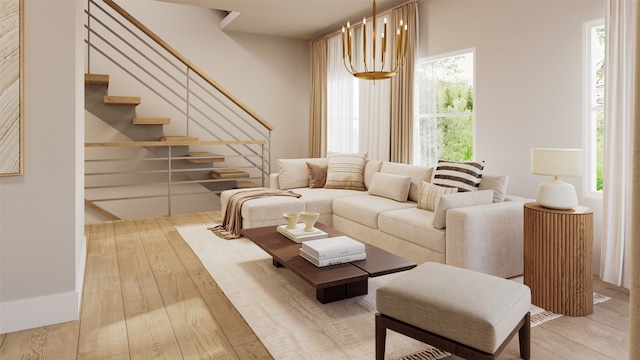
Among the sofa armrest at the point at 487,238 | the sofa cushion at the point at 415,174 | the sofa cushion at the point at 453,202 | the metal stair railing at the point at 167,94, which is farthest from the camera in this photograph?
the metal stair railing at the point at 167,94

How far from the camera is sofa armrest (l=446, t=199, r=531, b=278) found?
2.96 m

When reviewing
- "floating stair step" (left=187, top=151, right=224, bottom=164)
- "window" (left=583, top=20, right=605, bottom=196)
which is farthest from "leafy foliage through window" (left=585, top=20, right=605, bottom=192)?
"floating stair step" (left=187, top=151, right=224, bottom=164)

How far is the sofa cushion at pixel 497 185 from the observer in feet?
11.4

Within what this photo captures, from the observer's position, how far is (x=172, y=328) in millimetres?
2398

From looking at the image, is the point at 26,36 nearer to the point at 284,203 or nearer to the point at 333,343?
the point at 333,343

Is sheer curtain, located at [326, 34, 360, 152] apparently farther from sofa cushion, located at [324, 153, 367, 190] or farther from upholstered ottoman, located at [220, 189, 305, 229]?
upholstered ottoman, located at [220, 189, 305, 229]

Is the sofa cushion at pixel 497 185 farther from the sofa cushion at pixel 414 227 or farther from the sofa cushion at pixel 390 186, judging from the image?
the sofa cushion at pixel 390 186

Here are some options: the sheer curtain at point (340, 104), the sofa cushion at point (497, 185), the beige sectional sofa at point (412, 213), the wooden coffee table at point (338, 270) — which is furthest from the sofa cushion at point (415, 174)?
the sheer curtain at point (340, 104)

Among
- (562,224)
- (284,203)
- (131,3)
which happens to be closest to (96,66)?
(131,3)

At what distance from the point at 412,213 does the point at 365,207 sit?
561mm

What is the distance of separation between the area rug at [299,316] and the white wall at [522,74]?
4.51 ft

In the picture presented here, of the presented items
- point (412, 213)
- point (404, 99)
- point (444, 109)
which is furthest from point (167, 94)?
point (412, 213)

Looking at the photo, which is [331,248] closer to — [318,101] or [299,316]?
[299,316]

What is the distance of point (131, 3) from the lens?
6.18 metres
